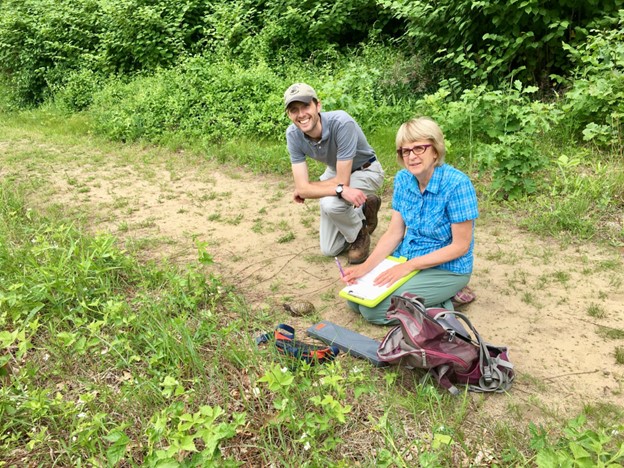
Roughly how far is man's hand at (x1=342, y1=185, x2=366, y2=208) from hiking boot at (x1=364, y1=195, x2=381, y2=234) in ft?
1.39

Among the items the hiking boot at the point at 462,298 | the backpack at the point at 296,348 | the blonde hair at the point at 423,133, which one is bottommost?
the hiking boot at the point at 462,298

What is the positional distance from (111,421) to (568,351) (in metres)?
2.49

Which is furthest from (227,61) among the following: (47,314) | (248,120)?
(47,314)

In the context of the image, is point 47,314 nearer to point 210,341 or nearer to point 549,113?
point 210,341

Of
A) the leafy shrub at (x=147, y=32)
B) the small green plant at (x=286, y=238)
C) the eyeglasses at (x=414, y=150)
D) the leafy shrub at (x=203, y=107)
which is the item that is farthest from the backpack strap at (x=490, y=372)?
the leafy shrub at (x=147, y=32)

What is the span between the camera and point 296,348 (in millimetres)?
2658

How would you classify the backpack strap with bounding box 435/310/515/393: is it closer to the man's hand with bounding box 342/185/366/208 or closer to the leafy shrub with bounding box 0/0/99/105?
the man's hand with bounding box 342/185/366/208

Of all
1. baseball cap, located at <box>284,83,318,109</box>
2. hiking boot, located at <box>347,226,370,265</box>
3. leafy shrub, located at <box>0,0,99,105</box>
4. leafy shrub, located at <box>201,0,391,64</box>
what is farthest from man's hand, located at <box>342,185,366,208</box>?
leafy shrub, located at <box>0,0,99,105</box>

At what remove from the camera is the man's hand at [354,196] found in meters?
3.70

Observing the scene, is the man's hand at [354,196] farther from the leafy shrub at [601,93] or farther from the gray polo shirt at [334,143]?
the leafy shrub at [601,93]

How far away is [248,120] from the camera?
6.91 m

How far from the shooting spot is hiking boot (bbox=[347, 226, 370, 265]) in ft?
13.1

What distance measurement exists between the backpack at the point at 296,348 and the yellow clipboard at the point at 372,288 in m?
0.38

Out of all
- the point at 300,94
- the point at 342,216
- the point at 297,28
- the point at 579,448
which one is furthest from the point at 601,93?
the point at 297,28
